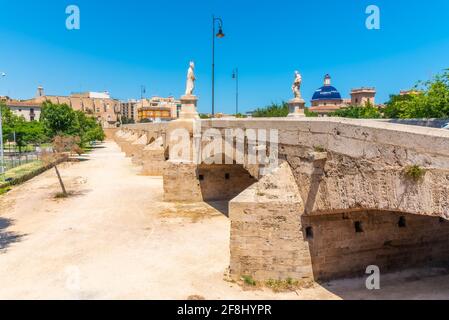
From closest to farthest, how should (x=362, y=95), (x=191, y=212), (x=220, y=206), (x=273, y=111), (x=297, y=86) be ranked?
(x=191, y=212) → (x=220, y=206) → (x=297, y=86) → (x=273, y=111) → (x=362, y=95)

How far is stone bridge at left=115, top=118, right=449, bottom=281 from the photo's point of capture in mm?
6066

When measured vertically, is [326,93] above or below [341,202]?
above

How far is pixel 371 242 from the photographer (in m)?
9.38

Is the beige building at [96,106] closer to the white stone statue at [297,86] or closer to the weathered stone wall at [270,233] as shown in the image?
the white stone statue at [297,86]

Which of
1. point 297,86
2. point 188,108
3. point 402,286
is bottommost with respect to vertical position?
point 402,286

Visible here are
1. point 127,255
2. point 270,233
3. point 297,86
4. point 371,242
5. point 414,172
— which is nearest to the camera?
point 414,172

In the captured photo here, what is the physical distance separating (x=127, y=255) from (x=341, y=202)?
730 cm

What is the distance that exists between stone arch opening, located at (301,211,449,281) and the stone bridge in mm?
26

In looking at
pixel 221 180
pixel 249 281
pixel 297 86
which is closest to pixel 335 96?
pixel 297 86

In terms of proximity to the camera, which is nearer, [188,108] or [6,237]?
[6,237]

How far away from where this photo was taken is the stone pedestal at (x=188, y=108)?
20125mm

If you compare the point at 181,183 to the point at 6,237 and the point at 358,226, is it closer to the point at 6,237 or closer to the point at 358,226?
the point at 6,237
